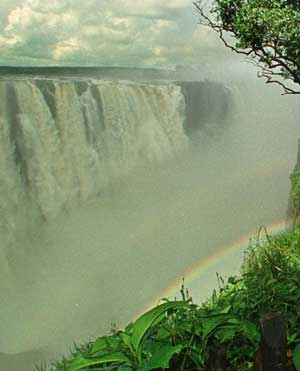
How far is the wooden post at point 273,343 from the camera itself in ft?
6.79

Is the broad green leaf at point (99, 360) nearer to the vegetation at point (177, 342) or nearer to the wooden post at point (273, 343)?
the vegetation at point (177, 342)

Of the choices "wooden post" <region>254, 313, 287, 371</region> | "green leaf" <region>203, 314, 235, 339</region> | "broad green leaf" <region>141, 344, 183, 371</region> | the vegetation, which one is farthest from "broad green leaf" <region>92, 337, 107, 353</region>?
"wooden post" <region>254, 313, 287, 371</region>

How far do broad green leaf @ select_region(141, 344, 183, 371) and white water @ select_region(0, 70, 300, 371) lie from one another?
25.1 feet

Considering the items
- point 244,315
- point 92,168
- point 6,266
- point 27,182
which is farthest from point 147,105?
point 244,315

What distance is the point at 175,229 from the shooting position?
1862cm

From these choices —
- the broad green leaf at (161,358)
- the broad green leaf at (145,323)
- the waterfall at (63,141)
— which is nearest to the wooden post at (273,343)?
the broad green leaf at (161,358)

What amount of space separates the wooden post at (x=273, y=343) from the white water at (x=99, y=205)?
790cm

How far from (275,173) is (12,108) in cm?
1362

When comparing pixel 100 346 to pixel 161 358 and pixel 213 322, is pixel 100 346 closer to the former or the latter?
pixel 161 358

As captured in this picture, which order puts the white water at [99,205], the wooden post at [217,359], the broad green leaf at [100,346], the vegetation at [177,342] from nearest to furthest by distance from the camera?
the wooden post at [217,359]
the vegetation at [177,342]
the broad green leaf at [100,346]
the white water at [99,205]

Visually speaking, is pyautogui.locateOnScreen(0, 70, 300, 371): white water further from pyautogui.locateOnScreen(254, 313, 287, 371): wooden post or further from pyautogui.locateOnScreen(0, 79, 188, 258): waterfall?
pyautogui.locateOnScreen(254, 313, 287, 371): wooden post

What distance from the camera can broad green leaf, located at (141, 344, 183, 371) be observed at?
2336 millimetres

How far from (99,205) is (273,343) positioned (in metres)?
16.7

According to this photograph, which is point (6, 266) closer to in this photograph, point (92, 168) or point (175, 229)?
point (92, 168)
